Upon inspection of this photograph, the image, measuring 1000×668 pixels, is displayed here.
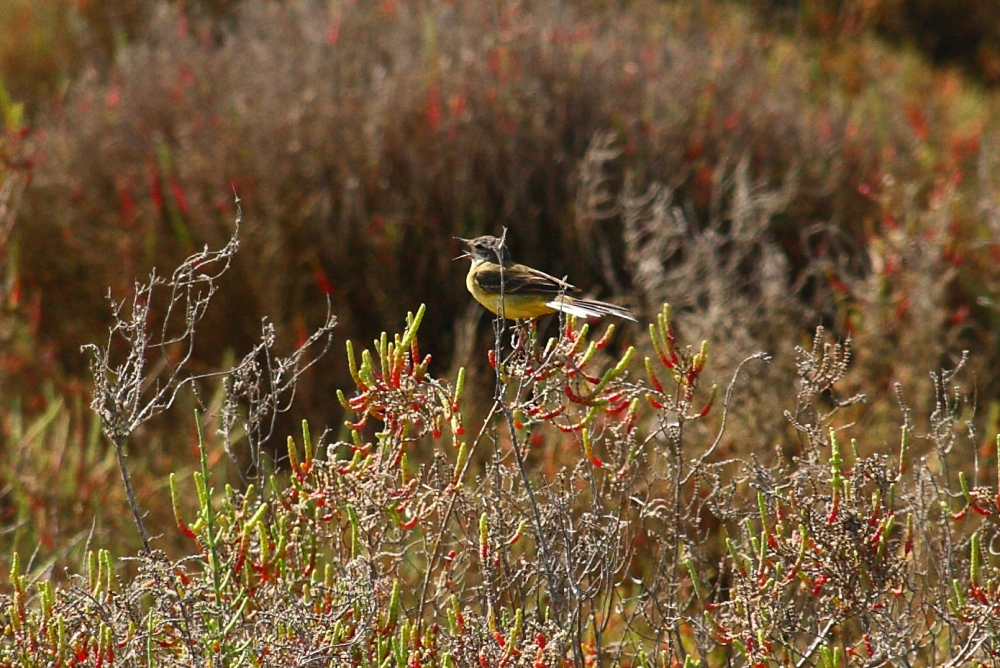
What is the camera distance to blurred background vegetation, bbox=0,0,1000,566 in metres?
5.50

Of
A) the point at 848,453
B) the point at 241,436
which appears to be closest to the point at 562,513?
the point at 848,453

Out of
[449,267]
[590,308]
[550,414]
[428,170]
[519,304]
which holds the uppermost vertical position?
[550,414]

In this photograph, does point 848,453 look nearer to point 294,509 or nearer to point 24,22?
point 294,509

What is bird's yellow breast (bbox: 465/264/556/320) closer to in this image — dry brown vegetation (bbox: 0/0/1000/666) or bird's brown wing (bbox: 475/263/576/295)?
bird's brown wing (bbox: 475/263/576/295)

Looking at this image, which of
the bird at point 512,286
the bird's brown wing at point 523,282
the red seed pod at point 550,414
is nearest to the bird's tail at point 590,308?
the bird at point 512,286

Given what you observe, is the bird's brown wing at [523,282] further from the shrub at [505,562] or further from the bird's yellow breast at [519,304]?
the shrub at [505,562]

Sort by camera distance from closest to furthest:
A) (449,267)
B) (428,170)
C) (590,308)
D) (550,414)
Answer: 1. (550,414)
2. (590,308)
3. (449,267)
4. (428,170)

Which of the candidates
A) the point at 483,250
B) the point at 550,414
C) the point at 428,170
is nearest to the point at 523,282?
the point at 483,250

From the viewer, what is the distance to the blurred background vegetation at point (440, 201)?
217 inches

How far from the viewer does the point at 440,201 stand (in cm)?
630

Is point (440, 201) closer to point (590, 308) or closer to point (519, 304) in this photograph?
point (519, 304)

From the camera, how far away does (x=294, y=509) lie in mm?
2746

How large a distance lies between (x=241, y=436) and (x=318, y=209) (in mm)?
1323

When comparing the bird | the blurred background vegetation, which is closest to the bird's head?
the bird
